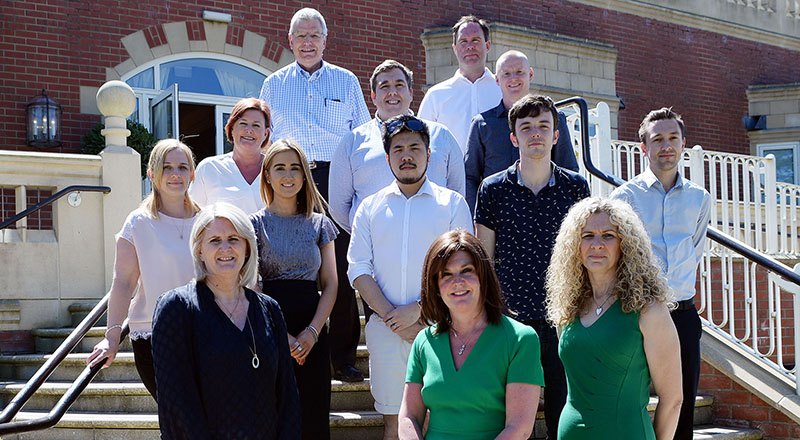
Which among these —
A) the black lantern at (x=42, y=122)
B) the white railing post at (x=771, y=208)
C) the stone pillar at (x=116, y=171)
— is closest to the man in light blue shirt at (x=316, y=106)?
the stone pillar at (x=116, y=171)

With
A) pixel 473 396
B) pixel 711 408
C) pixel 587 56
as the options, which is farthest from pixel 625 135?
pixel 473 396

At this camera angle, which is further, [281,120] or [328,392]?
[281,120]

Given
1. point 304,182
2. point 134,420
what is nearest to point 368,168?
point 304,182

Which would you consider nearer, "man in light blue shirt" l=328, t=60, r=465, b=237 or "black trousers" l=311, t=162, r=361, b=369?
"man in light blue shirt" l=328, t=60, r=465, b=237

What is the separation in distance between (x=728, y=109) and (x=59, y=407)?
13597 millimetres

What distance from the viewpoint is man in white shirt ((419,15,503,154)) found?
5.12 m

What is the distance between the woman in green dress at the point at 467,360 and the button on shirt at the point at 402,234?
2.29ft

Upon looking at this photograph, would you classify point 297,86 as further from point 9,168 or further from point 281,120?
point 9,168

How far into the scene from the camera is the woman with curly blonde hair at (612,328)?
8.96 ft

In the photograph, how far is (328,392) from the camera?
3680 millimetres

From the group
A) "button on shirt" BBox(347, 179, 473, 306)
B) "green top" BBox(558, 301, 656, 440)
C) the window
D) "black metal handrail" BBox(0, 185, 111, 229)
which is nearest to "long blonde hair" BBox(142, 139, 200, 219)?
"button on shirt" BBox(347, 179, 473, 306)

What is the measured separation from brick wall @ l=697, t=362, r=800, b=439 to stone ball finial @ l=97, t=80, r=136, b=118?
5.01 metres

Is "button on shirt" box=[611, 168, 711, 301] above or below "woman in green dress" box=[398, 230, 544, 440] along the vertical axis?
above

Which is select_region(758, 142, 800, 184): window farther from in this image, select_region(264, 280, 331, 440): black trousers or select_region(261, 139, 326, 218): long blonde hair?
select_region(264, 280, 331, 440): black trousers
